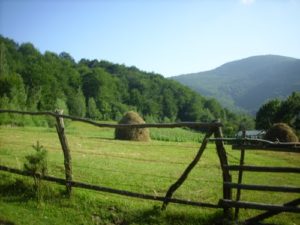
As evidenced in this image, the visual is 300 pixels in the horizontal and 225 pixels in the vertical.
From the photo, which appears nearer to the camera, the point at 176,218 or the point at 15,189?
the point at 176,218

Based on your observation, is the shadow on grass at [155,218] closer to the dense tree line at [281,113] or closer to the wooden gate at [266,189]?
the wooden gate at [266,189]

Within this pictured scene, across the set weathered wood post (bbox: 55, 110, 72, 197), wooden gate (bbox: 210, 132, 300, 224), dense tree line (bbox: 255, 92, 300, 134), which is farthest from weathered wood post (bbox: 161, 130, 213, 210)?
dense tree line (bbox: 255, 92, 300, 134)

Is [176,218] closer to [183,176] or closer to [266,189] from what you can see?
[183,176]

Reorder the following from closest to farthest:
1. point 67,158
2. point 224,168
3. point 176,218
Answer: point 224,168 < point 176,218 < point 67,158

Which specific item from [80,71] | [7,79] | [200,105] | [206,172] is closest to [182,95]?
[200,105]

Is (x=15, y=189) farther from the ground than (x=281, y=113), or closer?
closer

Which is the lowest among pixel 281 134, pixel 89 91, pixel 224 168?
pixel 224 168

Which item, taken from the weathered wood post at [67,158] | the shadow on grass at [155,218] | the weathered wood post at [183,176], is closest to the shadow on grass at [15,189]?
the weathered wood post at [67,158]

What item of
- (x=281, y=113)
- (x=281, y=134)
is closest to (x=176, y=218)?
(x=281, y=134)

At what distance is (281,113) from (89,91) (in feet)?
214

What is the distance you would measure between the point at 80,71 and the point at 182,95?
4956 cm

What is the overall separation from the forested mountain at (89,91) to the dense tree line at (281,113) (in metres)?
6.41

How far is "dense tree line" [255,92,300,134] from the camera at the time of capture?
71.0m

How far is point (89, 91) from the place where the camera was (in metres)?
111
